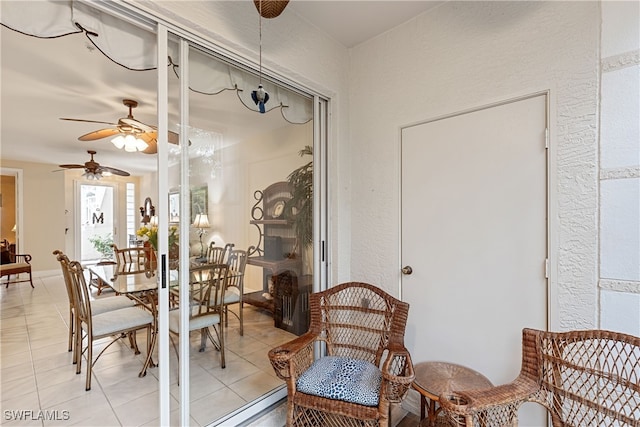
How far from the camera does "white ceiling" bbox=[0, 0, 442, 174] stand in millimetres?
1774

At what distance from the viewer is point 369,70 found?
2.16m

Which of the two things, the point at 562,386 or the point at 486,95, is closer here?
the point at 562,386

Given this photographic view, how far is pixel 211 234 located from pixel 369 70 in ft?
5.67

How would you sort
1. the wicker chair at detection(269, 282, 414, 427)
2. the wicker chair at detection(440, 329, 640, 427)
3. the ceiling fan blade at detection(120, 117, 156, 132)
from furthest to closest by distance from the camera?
the ceiling fan blade at detection(120, 117, 156, 132) < the wicker chair at detection(269, 282, 414, 427) < the wicker chair at detection(440, 329, 640, 427)

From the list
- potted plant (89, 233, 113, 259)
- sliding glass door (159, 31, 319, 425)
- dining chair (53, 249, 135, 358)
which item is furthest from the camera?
potted plant (89, 233, 113, 259)

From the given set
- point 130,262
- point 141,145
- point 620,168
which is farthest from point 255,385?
point 130,262

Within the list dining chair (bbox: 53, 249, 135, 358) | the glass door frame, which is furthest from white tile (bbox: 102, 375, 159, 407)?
the glass door frame

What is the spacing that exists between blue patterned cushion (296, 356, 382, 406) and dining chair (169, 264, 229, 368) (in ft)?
1.90

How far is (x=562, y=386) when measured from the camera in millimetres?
1199

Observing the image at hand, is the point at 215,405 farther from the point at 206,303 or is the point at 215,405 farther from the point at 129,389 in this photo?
the point at 129,389

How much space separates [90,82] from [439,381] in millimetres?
3735

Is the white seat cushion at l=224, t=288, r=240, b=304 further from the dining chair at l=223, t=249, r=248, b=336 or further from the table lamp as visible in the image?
the table lamp

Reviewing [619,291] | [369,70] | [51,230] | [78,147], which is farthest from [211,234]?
[51,230]

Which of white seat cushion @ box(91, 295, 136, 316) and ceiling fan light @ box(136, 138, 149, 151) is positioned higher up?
ceiling fan light @ box(136, 138, 149, 151)
